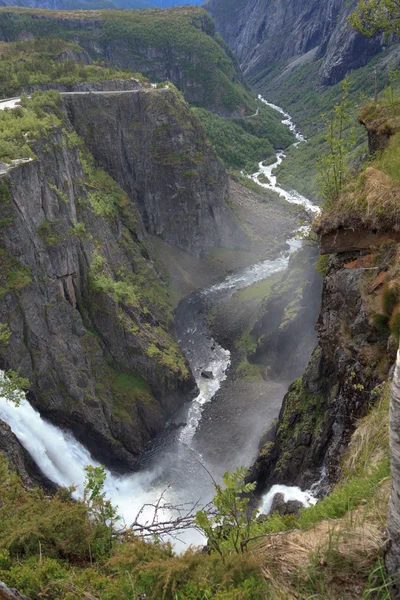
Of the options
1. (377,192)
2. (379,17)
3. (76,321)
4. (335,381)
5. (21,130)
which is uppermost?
(379,17)

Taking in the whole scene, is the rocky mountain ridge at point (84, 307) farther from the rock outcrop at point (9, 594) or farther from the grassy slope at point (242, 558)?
the rock outcrop at point (9, 594)

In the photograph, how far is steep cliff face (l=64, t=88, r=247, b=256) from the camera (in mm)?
49906

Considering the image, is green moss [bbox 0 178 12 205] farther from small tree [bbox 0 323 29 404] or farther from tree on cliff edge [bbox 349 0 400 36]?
tree on cliff edge [bbox 349 0 400 36]

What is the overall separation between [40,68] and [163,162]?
59.2 feet

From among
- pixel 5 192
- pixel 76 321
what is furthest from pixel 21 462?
pixel 5 192

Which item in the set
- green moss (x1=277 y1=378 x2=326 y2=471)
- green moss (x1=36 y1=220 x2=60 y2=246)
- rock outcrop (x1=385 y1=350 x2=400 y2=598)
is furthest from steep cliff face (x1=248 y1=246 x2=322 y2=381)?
rock outcrop (x1=385 y1=350 x2=400 y2=598)

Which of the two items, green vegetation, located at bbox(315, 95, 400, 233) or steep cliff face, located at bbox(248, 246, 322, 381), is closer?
green vegetation, located at bbox(315, 95, 400, 233)

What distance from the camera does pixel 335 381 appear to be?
16.8m

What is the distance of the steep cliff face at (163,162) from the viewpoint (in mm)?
49906

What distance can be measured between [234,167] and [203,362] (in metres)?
60.9

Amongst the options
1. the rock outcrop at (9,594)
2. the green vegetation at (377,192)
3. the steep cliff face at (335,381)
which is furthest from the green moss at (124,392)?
the rock outcrop at (9,594)

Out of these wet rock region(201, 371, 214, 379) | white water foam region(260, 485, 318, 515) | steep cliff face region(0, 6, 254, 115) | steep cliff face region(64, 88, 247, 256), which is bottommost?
white water foam region(260, 485, 318, 515)

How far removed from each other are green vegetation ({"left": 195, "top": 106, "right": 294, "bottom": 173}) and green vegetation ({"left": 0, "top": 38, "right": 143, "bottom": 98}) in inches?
1230

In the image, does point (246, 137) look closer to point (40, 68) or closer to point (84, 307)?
point (40, 68)
